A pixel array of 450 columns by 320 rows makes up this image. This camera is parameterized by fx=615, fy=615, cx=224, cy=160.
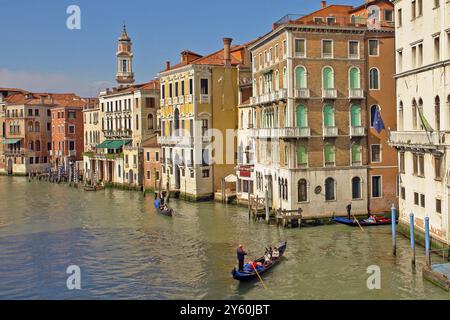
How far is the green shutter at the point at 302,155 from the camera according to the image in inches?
1040

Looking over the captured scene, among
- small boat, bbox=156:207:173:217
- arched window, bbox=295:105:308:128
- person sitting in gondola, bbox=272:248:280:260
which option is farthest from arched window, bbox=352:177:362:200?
small boat, bbox=156:207:173:217

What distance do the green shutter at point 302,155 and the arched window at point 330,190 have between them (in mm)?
1354

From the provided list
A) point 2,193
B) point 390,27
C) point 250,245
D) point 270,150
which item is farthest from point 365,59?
point 2,193

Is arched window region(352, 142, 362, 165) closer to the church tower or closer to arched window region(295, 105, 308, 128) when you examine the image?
arched window region(295, 105, 308, 128)

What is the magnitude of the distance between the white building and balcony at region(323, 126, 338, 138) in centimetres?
382

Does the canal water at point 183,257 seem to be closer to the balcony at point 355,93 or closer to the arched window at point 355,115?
the arched window at point 355,115

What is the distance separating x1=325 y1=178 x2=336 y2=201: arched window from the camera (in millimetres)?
26606

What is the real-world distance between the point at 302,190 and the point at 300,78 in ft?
15.7

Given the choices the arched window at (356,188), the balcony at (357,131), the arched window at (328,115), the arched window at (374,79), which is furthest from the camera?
the arched window at (374,79)

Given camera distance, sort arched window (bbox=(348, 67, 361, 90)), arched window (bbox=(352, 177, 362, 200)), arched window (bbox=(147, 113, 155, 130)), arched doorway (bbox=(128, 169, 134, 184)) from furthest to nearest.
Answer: arched window (bbox=(147, 113, 155, 130)) → arched doorway (bbox=(128, 169, 134, 184)) → arched window (bbox=(352, 177, 362, 200)) → arched window (bbox=(348, 67, 361, 90))

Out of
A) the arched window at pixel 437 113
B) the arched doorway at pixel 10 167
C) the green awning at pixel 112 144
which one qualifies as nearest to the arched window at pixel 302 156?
the arched window at pixel 437 113

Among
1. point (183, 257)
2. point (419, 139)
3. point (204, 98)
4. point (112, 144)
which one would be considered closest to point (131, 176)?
point (112, 144)

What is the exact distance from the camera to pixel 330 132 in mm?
26578

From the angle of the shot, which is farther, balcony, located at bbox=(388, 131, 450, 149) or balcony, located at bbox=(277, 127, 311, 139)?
balcony, located at bbox=(277, 127, 311, 139)
